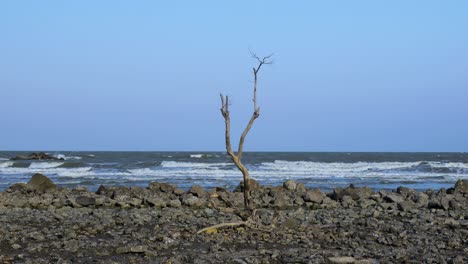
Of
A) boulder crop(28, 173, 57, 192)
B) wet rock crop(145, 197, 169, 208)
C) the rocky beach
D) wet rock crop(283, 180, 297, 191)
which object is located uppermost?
boulder crop(28, 173, 57, 192)

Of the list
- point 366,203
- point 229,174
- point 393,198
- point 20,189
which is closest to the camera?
point 366,203

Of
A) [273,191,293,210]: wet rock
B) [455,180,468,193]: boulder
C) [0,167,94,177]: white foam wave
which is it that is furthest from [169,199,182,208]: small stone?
[0,167,94,177]: white foam wave

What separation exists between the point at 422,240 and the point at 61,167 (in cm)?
4164

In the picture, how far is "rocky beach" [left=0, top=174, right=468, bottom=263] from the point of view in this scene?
9.07 m

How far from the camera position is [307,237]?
1068 cm

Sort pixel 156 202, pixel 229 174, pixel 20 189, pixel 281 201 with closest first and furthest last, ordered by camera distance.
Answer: pixel 156 202
pixel 281 201
pixel 20 189
pixel 229 174

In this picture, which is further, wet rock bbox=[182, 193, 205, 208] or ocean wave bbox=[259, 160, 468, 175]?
ocean wave bbox=[259, 160, 468, 175]

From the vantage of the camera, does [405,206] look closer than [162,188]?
Yes

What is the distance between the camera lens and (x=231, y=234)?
1088cm

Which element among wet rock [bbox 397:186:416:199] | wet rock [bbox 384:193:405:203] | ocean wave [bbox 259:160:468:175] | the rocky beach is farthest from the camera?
ocean wave [bbox 259:160:468:175]

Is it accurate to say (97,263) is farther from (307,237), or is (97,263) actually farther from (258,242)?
(307,237)

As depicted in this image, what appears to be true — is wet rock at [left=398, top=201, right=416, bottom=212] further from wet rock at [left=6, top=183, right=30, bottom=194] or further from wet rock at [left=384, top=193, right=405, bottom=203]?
wet rock at [left=6, top=183, right=30, bottom=194]

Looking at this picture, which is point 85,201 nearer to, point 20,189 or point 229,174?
point 20,189

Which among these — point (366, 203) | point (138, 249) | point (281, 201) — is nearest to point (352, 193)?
point (366, 203)
